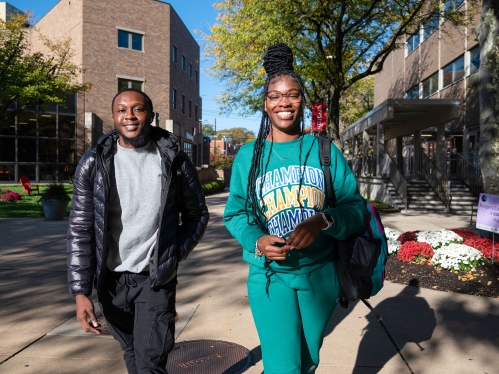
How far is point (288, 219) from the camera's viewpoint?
2.06 meters

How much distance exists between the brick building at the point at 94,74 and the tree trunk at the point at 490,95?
91.0 feet

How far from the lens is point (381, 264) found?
2246 mm

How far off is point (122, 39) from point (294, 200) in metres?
34.1

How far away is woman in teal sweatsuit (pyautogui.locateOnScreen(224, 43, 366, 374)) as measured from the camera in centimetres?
204

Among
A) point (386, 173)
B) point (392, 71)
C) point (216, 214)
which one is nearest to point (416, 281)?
point (216, 214)

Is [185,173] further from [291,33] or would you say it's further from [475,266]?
[291,33]

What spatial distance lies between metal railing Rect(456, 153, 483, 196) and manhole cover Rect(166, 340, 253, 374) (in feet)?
53.0

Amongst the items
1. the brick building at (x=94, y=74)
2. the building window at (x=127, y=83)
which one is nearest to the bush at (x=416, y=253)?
the brick building at (x=94, y=74)

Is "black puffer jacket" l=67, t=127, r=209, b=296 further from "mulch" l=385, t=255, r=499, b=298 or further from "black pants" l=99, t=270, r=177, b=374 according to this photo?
"mulch" l=385, t=255, r=499, b=298

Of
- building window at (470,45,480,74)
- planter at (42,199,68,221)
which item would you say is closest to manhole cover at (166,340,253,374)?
planter at (42,199,68,221)

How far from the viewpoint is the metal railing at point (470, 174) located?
58.1 feet

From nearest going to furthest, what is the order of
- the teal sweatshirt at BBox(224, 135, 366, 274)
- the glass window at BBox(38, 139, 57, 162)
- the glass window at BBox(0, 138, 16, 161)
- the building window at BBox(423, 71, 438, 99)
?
the teal sweatshirt at BBox(224, 135, 366, 274), the building window at BBox(423, 71, 438, 99), the glass window at BBox(0, 138, 16, 161), the glass window at BBox(38, 139, 57, 162)

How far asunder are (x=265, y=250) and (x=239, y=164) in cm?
55

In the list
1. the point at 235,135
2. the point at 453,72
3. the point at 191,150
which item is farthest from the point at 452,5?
the point at 235,135
